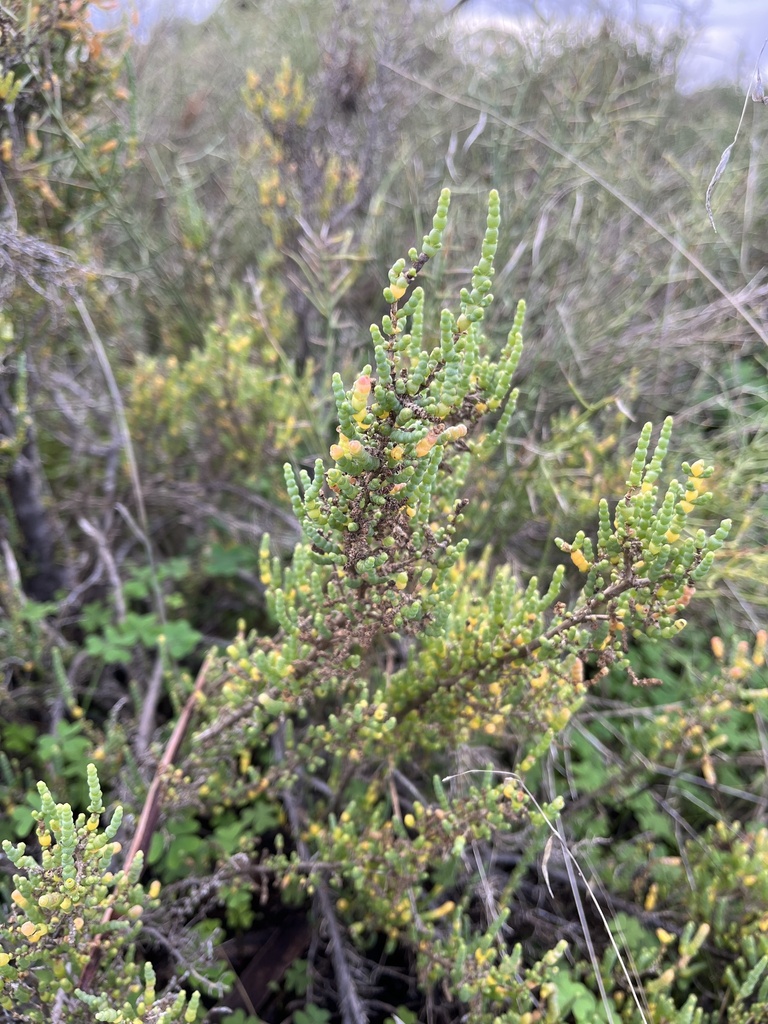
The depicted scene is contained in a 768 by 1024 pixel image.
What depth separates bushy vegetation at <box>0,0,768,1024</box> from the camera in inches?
48.4

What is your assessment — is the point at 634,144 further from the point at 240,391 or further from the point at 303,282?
the point at 240,391

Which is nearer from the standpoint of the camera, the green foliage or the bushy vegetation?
the green foliage

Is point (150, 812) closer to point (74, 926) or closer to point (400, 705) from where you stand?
point (74, 926)

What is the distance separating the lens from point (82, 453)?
2.91 metres

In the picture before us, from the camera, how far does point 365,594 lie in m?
1.31

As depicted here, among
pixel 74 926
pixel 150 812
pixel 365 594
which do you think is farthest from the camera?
pixel 150 812

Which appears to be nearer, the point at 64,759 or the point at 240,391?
the point at 64,759

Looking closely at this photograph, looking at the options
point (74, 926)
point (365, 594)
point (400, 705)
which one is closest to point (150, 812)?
point (74, 926)

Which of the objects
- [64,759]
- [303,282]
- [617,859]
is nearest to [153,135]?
[303,282]

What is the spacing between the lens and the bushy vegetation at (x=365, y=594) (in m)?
1.23

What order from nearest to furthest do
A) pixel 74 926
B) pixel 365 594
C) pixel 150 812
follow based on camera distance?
1. pixel 74 926
2. pixel 365 594
3. pixel 150 812

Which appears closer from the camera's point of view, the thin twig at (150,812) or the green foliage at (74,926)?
the green foliage at (74,926)

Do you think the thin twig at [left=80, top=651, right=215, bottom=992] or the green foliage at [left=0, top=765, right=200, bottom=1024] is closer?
the green foliage at [left=0, top=765, right=200, bottom=1024]

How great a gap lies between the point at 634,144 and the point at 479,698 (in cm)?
378
